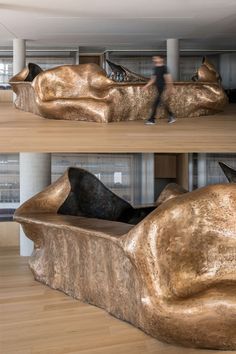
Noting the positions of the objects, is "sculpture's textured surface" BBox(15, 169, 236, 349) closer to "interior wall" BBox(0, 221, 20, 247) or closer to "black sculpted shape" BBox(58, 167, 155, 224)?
"black sculpted shape" BBox(58, 167, 155, 224)

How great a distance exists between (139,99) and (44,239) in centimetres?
298

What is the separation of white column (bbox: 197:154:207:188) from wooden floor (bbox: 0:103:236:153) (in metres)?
3.13

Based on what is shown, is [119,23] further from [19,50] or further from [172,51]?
[19,50]

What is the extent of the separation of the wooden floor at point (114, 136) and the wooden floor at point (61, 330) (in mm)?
1570

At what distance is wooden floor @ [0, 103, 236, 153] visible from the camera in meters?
4.67

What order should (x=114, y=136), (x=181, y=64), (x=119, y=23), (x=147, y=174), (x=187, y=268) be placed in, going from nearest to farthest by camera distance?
(x=187, y=268)
(x=114, y=136)
(x=119, y=23)
(x=147, y=174)
(x=181, y=64)

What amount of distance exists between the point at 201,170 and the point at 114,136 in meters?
4.66

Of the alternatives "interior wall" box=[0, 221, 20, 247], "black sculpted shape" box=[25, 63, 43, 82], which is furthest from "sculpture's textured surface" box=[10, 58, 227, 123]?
"interior wall" box=[0, 221, 20, 247]

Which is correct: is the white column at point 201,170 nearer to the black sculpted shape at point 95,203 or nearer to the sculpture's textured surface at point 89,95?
the sculpture's textured surface at point 89,95

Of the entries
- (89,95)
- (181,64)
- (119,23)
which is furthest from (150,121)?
(181,64)

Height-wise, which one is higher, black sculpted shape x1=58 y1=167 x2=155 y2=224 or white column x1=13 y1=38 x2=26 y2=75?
white column x1=13 y1=38 x2=26 y2=75

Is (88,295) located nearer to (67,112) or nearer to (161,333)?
(161,333)

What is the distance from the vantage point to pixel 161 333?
2525 millimetres

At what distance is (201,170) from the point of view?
31.1ft
